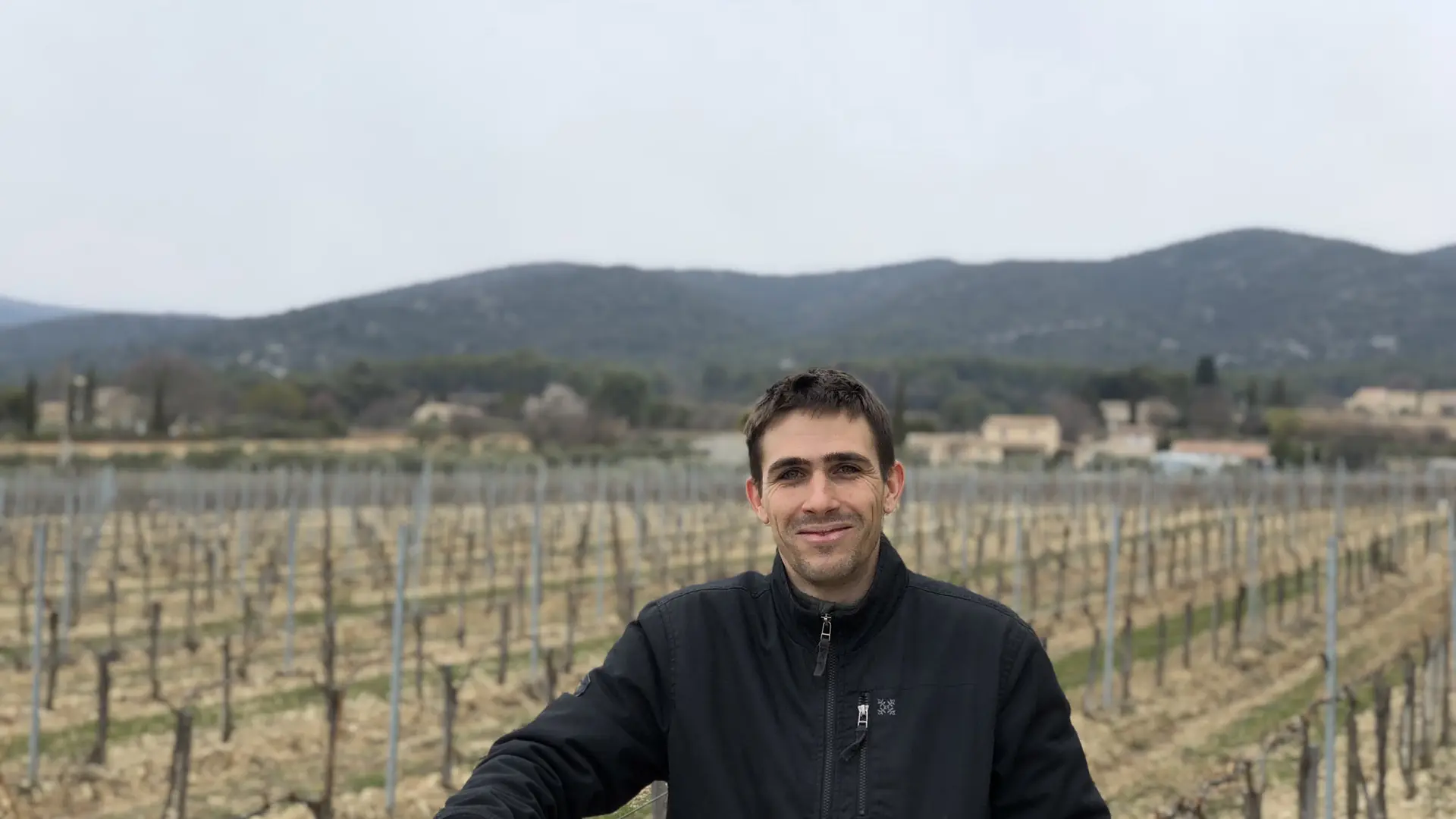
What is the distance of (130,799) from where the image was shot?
27.2ft

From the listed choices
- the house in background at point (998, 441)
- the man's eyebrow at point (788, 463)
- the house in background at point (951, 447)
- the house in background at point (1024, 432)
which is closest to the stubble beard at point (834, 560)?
the man's eyebrow at point (788, 463)

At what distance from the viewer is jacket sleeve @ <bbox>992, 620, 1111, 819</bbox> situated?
1978 mm

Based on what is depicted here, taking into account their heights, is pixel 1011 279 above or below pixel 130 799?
above

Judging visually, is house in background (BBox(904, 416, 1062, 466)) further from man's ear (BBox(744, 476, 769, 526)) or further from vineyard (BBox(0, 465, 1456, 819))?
man's ear (BBox(744, 476, 769, 526))

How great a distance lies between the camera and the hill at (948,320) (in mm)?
109500

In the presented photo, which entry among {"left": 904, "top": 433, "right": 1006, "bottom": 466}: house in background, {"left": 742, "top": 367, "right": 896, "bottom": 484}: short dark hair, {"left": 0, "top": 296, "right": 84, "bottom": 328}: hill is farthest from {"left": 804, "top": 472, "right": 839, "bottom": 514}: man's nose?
{"left": 0, "top": 296, "right": 84, "bottom": 328}: hill

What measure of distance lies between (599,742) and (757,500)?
0.46 meters

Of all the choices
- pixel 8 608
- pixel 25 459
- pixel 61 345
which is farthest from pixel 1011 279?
pixel 8 608

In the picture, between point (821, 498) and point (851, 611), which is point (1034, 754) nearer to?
point (851, 611)

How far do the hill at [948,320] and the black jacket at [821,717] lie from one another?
10045 centimetres

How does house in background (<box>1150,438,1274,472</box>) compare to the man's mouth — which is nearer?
the man's mouth

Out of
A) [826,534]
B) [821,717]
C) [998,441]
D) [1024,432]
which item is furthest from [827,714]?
[1024,432]

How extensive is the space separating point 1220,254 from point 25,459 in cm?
11298

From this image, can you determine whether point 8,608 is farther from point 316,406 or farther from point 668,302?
Answer: point 668,302
